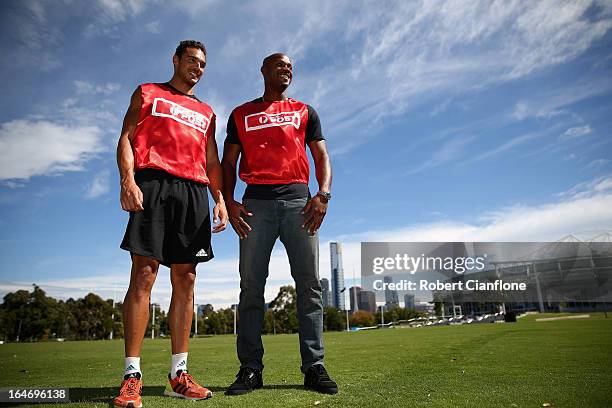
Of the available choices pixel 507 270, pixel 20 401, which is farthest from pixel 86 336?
pixel 507 270

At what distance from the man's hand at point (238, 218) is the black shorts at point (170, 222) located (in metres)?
0.31

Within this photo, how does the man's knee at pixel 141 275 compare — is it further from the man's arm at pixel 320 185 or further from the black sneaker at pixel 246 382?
the man's arm at pixel 320 185

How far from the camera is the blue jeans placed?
346 centimetres

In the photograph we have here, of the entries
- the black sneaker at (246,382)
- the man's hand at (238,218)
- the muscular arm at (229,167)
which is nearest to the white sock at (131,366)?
the black sneaker at (246,382)

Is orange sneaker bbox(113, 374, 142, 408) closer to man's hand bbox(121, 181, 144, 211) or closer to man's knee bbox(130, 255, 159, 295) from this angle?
man's knee bbox(130, 255, 159, 295)

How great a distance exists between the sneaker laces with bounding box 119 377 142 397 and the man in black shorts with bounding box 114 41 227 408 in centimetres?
5

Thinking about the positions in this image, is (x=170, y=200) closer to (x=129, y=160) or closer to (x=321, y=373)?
(x=129, y=160)

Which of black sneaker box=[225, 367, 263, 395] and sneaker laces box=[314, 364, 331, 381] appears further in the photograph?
sneaker laces box=[314, 364, 331, 381]

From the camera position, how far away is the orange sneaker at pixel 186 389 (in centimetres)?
290

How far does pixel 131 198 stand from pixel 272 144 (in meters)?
1.30

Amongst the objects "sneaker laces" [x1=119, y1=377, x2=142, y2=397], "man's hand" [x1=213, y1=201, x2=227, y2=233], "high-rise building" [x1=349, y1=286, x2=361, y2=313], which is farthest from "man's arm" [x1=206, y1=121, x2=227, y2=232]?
"high-rise building" [x1=349, y1=286, x2=361, y2=313]

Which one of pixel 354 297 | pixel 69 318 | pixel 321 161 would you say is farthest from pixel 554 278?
pixel 321 161

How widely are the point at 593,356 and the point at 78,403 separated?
600 cm

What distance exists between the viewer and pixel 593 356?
5.49 metres
